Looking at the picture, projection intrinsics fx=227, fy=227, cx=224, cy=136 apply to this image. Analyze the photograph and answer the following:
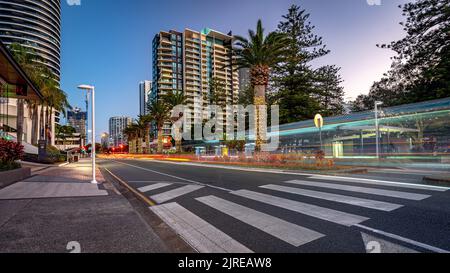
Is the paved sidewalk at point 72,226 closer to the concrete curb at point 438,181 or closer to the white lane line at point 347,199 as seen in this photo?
the white lane line at point 347,199

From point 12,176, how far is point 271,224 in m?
11.6

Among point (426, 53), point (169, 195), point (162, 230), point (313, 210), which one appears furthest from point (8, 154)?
point (426, 53)

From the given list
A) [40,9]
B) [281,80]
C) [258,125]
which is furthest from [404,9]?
[40,9]

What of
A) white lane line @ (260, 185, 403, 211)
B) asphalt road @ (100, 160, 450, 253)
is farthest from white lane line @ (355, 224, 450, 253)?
white lane line @ (260, 185, 403, 211)

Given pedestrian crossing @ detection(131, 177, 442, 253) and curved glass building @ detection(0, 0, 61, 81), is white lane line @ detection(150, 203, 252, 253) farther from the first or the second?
curved glass building @ detection(0, 0, 61, 81)

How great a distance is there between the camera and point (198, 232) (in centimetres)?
416

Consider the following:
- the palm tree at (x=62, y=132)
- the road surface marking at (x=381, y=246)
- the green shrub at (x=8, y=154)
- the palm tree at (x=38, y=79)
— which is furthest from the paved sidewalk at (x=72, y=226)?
the palm tree at (x=62, y=132)

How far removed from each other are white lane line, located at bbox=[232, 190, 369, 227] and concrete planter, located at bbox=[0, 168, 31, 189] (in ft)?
31.1

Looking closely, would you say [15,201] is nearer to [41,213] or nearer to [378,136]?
[41,213]

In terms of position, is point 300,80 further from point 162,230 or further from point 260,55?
point 162,230

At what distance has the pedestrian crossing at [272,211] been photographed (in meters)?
3.78

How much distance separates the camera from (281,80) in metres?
34.6

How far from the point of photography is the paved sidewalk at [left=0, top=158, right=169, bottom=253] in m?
3.47
